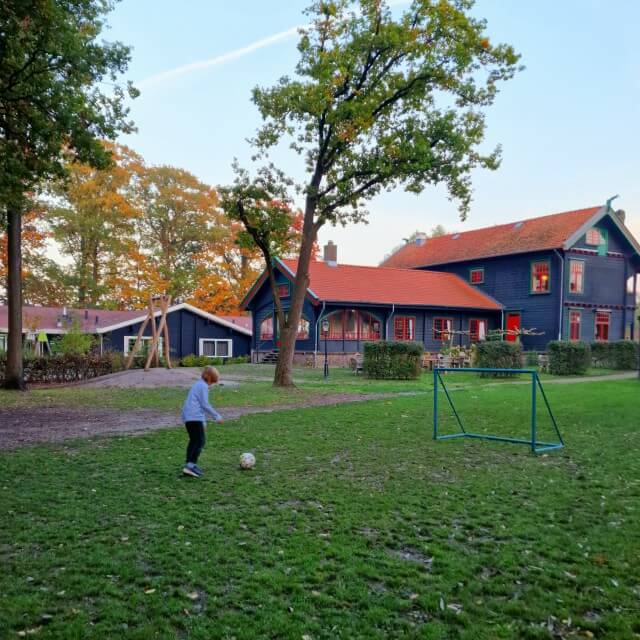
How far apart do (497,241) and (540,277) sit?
476cm

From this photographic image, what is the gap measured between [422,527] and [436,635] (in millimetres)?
2070

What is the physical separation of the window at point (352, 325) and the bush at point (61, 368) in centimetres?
1391

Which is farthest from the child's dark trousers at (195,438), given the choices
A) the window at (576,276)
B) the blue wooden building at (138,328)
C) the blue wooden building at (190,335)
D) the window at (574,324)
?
the window at (574,324)

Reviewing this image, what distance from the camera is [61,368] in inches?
917

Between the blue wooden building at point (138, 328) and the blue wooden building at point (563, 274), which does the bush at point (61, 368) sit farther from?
the blue wooden building at point (563, 274)

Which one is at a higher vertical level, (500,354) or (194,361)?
(500,354)

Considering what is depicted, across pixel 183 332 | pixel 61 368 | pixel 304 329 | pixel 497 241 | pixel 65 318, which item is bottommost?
pixel 61 368

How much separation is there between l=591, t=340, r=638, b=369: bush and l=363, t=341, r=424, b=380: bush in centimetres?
1152

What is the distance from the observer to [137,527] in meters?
5.66

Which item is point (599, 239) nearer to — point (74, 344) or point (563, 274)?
point (563, 274)

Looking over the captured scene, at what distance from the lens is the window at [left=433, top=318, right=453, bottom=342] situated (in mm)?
38156

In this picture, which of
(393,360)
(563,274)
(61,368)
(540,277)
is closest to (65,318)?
(61,368)

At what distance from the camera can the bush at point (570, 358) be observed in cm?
2622

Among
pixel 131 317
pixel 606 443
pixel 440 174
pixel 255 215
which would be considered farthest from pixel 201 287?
pixel 606 443
